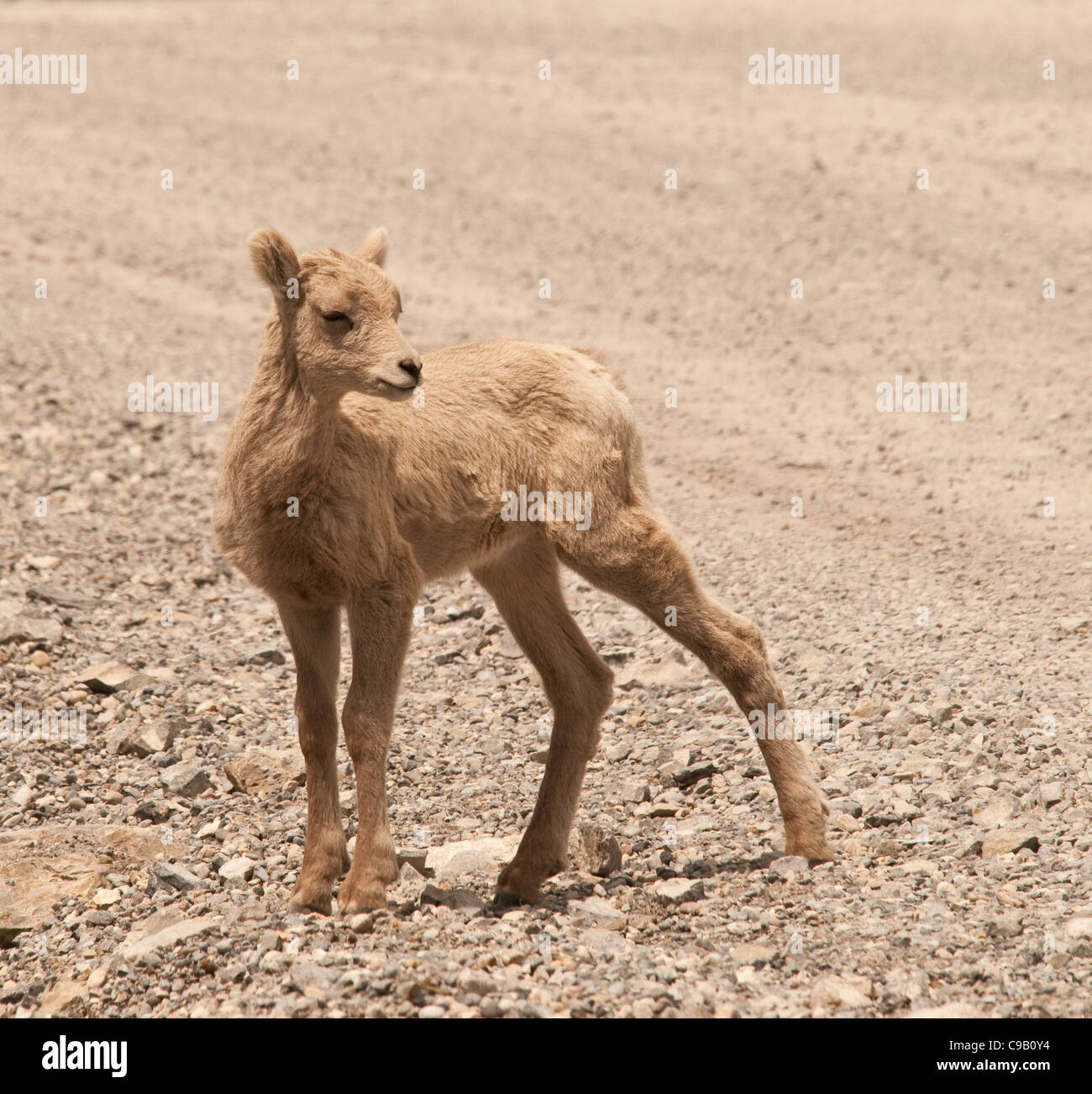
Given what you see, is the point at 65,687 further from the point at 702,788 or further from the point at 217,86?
the point at 217,86

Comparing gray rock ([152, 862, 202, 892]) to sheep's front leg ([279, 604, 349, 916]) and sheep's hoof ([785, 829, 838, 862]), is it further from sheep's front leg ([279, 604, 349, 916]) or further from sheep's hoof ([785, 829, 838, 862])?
sheep's hoof ([785, 829, 838, 862])

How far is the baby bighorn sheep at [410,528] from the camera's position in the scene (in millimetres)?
6945

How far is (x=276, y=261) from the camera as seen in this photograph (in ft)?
23.0

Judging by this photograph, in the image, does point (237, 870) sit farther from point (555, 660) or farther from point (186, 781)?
point (555, 660)

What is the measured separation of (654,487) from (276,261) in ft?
23.9

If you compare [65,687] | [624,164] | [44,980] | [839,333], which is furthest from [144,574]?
[624,164]

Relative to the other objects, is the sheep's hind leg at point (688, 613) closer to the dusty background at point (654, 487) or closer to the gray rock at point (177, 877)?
the dusty background at point (654, 487)

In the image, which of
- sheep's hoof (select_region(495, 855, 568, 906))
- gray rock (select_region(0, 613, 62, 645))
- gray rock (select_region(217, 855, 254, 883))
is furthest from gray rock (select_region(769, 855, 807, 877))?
gray rock (select_region(0, 613, 62, 645))

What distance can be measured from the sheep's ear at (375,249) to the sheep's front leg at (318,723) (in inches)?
73.3

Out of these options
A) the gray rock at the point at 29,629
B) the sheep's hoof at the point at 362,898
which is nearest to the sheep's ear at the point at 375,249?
the sheep's hoof at the point at 362,898

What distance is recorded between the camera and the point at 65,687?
10078 mm

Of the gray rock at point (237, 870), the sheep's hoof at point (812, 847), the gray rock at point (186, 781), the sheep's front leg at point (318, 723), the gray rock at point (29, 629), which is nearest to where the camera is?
the sheep's front leg at point (318, 723)

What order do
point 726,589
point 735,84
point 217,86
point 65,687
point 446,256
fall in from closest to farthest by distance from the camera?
point 65,687 < point 726,589 < point 446,256 < point 735,84 < point 217,86

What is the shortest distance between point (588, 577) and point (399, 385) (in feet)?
5.37
